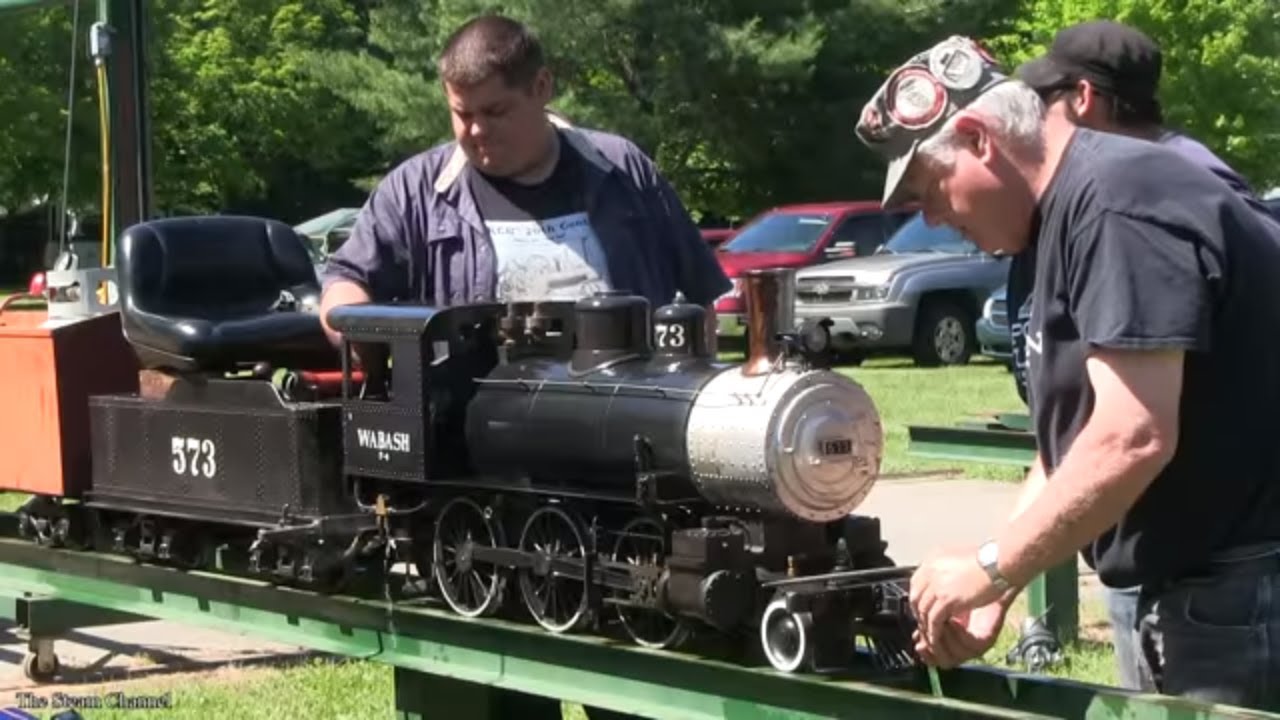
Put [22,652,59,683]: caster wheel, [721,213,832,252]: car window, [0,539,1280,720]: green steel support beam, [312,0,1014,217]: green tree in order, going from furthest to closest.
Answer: [312,0,1014,217]: green tree
[721,213,832,252]: car window
[22,652,59,683]: caster wheel
[0,539,1280,720]: green steel support beam

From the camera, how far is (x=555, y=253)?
5344mm

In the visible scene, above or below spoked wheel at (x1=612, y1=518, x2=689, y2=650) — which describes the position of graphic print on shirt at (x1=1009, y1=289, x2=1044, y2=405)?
above

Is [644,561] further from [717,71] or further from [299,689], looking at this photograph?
[717,71]

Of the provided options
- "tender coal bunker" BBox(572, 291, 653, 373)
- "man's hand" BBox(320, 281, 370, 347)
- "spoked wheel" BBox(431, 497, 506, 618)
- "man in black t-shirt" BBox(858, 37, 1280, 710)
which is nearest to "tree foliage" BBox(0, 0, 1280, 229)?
"man's hand" BBox(320, 281, 370, 347)

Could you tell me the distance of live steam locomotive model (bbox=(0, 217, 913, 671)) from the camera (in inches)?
175

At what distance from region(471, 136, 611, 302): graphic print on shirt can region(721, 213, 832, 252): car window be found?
17323 millimetres

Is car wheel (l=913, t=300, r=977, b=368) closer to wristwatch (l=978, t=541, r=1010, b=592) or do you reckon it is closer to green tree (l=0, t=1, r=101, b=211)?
wristwatch (l=978, t=541, r=1010, b=592)

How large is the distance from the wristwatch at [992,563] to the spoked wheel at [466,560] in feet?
6.54

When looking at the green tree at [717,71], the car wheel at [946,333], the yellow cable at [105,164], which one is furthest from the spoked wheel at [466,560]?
the green tree at [717,71]

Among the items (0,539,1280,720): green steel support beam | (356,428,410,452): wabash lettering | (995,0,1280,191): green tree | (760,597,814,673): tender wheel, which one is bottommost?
(0,539,1280,720): green steel support beam

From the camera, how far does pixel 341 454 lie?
222 inches

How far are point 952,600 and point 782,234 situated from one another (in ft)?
65.5

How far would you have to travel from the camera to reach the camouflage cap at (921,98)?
129 inches

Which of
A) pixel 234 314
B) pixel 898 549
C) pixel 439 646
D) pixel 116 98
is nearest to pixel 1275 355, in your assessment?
pixel 439 646
